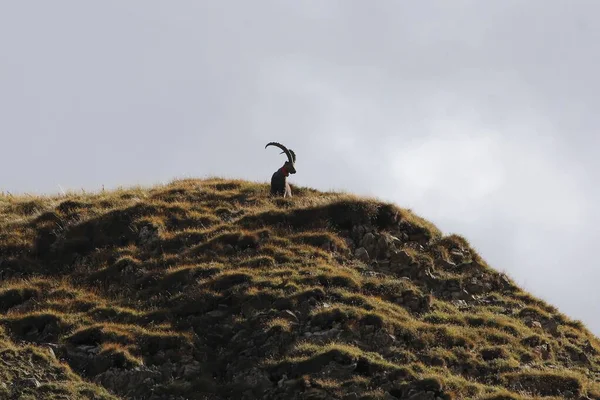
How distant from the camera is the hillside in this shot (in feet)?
92.0

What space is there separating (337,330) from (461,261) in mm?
8470

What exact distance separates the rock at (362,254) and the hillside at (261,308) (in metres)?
0.08

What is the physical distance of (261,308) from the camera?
3122cm

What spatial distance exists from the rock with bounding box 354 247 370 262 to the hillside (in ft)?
0.25

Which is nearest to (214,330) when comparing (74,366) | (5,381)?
(74,366)

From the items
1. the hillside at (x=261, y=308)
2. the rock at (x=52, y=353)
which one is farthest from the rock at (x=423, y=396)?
the rock at (x=52, y=353)

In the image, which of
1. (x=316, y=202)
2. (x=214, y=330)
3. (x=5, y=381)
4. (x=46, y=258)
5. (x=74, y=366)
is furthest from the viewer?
(x=316, y=202)

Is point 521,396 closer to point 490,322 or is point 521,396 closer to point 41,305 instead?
point 490,322

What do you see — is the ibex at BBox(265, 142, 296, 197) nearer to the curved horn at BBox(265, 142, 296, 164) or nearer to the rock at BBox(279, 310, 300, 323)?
the curved horn at BBox(265, 142, 296, 164)

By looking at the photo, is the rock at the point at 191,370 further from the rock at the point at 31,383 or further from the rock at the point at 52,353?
the rock at the point at 31,383

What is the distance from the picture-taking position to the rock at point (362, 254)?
35.6 m

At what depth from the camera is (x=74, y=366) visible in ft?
94.2

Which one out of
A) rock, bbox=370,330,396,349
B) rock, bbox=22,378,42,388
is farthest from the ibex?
rock, bbox=22,378,42,388

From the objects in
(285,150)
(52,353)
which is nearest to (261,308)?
(52,353)
